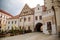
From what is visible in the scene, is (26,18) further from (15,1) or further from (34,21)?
(15,1)

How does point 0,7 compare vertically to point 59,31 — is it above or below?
above

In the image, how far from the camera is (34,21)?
5.84 meters

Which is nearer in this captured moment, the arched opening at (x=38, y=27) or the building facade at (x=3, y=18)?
the building facade at (x=3, y=18)

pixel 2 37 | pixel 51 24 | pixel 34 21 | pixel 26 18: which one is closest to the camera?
pixel 2 37

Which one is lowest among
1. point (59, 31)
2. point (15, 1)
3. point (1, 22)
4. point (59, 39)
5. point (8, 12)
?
point (59, 39)

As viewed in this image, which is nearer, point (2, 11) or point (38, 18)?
point (2, 11)

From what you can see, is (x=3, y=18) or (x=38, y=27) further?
(x=38, y=27)

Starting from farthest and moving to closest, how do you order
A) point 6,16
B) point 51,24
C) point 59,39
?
point 51,24 → point 6,16 → point 59,39

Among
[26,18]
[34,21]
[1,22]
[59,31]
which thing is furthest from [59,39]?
[34,21]

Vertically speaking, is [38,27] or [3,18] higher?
[3,18]

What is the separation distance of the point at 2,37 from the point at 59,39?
1546mm

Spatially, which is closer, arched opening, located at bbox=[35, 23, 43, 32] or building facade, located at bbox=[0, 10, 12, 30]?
building facade, located at bbox=[0, 10, 12, 30]

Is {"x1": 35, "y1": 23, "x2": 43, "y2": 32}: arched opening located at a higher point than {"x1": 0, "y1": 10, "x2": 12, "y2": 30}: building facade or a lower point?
lower

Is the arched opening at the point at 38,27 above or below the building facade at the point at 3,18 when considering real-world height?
below
